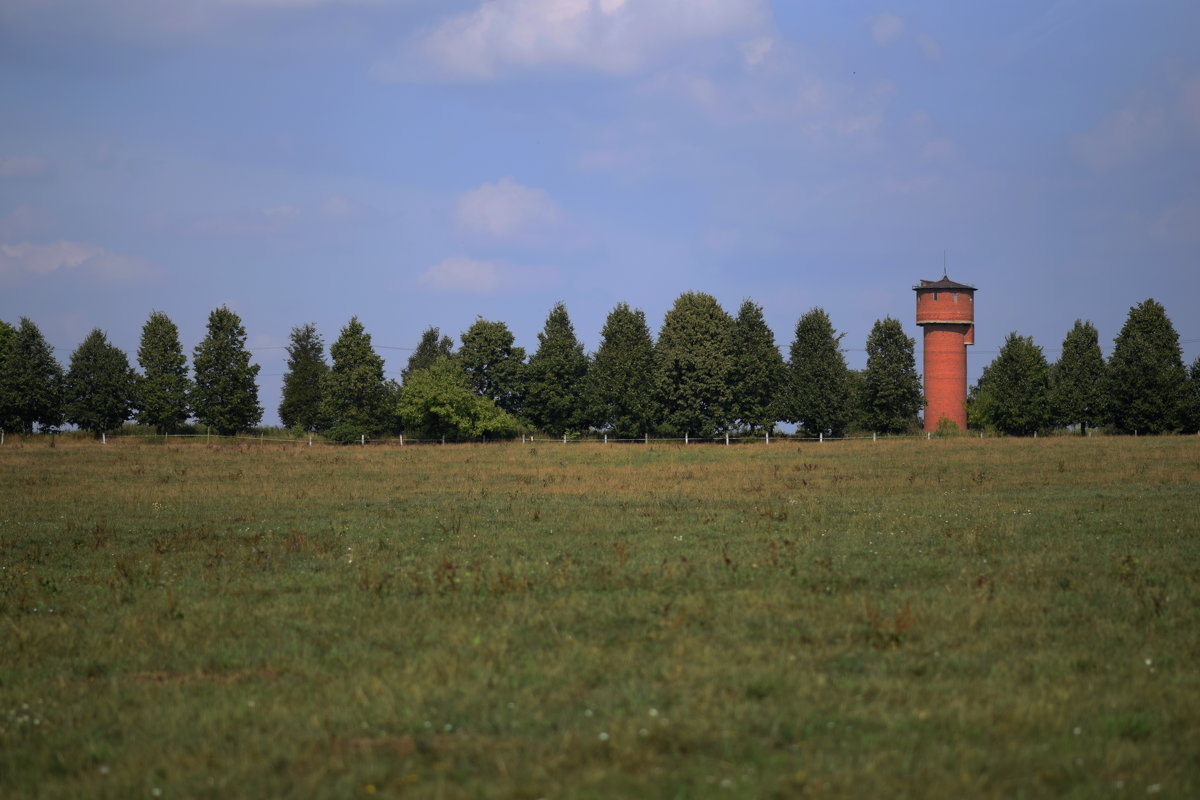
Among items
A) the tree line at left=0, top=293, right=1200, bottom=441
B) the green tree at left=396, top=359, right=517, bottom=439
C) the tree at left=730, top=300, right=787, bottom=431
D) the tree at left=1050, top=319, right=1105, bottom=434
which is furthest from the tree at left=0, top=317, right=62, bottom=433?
→ the tree at left=1050, top=319, right=1105, bottom=434

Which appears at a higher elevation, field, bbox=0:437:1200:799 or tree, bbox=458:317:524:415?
tree, bbox=458:317:524:415

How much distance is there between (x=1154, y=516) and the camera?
Result: 75.2 ft

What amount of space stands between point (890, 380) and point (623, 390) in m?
26.6

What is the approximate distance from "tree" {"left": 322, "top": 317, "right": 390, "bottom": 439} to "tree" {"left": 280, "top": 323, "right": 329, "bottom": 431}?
82.0 inches

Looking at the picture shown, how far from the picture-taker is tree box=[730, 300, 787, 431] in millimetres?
95125

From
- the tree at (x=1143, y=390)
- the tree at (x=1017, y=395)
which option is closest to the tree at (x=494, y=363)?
the tree at (x=1017, y=395)

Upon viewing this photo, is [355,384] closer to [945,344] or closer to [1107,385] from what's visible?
[945,344]

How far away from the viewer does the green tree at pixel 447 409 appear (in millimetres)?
94562

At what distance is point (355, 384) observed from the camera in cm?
9681

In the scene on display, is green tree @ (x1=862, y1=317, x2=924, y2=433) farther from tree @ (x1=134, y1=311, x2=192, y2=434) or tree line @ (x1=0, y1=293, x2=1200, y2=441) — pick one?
tree @ (x1=134, y1=311, x2=192, y2=434)

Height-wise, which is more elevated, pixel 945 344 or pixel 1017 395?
pixel 945 344

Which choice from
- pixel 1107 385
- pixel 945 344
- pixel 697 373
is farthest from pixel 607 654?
pixel 945 344

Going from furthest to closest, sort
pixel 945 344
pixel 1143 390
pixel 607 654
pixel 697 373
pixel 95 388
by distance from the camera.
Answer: pixel 945 344 → pixel 95 388 → pixel 697 373 → pixel 1143 390 → pixel 607 654

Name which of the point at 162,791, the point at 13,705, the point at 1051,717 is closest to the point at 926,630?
the point at 1051,717
